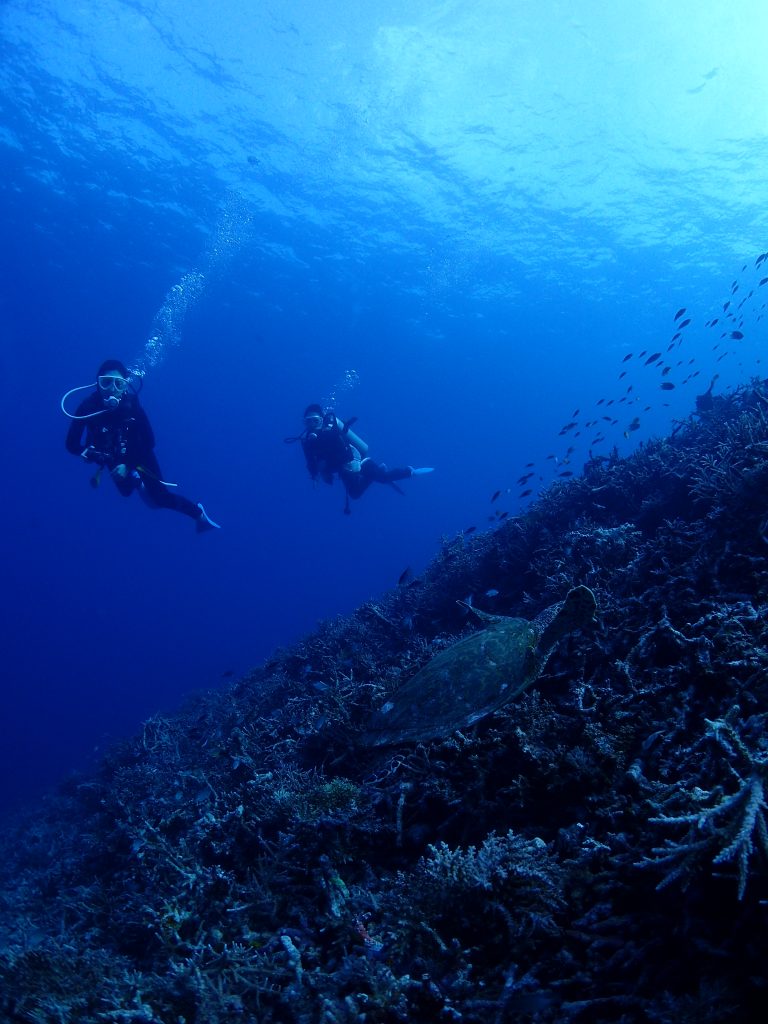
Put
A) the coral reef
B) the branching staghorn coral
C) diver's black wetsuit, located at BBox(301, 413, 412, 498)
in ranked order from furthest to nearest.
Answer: diver's black wetsuit, located at BBox(301, 413, 412, 498) → the coral reef → the branching staghorn coral

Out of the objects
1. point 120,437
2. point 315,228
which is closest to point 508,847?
point 120,437

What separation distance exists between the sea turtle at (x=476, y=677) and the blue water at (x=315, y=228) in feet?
20.4

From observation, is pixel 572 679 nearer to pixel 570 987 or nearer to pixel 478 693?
pixel 478 693

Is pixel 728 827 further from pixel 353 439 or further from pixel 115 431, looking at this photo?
pixel 353 439

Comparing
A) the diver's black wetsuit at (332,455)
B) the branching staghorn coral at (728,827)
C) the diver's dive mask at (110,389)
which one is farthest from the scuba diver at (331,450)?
the branching staghorn coral at (728,827)

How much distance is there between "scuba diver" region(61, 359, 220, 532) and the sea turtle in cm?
929

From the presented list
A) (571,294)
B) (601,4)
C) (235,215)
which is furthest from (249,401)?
(601,4)

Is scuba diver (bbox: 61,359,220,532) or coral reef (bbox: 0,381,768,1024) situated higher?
scuba diver (bbox: 61,359,220,532)

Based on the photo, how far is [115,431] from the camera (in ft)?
37.1

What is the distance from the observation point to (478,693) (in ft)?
11.5

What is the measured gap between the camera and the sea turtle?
3248mm

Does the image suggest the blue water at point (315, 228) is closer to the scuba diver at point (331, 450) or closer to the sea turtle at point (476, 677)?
the scuba diver at point (331, 450)

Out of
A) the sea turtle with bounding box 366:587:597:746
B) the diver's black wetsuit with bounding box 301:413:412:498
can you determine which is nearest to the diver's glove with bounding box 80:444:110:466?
the diver's black wetsuit with bounding box 301:413:412:498

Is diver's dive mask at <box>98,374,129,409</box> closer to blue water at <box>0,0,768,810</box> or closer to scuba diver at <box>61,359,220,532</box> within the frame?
scuba diver at <box>61,359,220,532</box>
